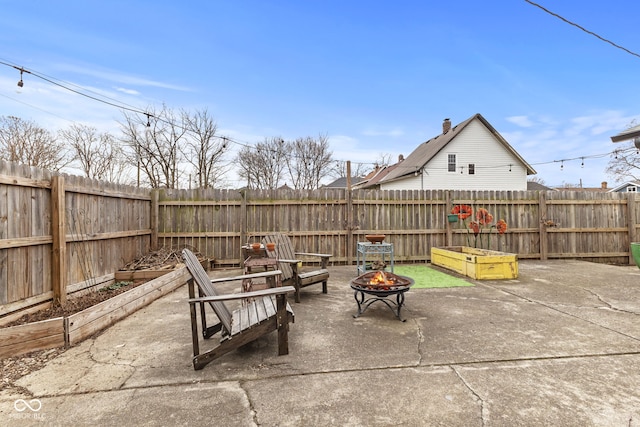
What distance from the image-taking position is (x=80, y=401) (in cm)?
193

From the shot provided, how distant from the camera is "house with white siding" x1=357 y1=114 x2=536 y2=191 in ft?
51.0

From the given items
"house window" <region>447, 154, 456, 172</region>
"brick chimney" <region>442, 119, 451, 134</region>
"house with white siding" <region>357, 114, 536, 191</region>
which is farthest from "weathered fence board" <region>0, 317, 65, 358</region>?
"brick chimney" <region>442, 119, 451, 134</region>

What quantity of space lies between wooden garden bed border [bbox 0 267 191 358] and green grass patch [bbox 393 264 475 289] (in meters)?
4.24

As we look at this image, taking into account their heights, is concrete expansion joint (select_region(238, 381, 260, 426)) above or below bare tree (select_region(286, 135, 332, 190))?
below

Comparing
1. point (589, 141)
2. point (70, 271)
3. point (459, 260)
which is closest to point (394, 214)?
point (459, 260)

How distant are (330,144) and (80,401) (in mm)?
22575

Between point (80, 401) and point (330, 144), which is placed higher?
point (330, 144)

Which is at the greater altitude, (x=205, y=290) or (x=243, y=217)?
(x=243, y=217)

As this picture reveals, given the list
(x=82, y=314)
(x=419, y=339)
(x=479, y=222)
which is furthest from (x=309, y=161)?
(x=419, y=339)

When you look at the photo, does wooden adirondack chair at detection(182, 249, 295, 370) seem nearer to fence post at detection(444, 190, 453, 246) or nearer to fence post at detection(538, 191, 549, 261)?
fence post at detection(444, 190, 453, 246)

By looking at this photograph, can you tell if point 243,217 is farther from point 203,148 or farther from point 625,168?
point 625,168

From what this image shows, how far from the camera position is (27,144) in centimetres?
1231

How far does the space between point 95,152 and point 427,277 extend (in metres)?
17.0

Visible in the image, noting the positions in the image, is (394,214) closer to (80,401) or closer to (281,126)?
(80,401)
